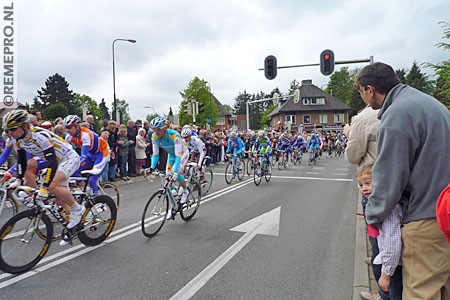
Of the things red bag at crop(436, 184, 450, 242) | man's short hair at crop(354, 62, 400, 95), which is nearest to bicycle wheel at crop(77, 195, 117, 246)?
man's short hair at crop(354, 62, 400, 95)

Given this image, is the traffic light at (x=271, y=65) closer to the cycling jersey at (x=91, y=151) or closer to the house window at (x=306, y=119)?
the cycling jersey at (x=91, y=151)

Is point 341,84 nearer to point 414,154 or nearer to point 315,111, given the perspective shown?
point 315,111

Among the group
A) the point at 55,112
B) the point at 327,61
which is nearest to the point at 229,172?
the point at 327,61

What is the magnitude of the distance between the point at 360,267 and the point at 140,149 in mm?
10730

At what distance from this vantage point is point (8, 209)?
5.80 m

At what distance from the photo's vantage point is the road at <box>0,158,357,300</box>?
383 cm

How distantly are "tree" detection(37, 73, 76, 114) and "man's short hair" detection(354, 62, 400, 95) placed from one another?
88.4 metres

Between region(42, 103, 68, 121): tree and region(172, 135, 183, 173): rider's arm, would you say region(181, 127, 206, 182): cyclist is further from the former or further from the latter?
region(42, 103, 68, 121): tree

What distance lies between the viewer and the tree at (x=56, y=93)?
8231cm

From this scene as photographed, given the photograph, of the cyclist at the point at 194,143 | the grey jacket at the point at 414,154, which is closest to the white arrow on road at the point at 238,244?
the cyclist at the point at 194,143

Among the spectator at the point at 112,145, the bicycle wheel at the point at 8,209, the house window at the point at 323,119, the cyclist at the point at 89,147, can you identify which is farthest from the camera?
the house window at the point at 323,119

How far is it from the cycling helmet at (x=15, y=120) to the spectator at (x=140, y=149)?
29.4 feet

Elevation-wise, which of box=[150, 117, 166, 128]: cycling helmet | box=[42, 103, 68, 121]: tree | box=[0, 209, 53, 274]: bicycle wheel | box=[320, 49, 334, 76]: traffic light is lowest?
box=[0, 209, 53, 274]: bicycle wheel

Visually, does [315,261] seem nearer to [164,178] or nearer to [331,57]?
[164,178]
